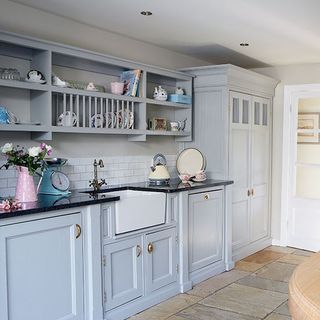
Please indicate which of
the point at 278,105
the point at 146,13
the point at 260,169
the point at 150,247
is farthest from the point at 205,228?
the point at 278,105

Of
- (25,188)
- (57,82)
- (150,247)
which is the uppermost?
(57,82)

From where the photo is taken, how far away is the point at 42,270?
263cm

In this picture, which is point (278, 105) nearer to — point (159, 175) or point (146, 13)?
point (159, 175)

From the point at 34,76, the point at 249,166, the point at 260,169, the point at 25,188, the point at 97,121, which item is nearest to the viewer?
the point at 25,188

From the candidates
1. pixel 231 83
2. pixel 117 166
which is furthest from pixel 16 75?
pixel 231 83

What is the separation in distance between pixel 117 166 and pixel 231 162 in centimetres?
131

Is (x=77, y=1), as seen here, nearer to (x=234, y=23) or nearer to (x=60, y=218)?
(x=234, y=23)

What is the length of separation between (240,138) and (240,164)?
0.29 metres

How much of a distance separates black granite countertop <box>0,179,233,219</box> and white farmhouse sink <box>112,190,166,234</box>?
0.10 meters

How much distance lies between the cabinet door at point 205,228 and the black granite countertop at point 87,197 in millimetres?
127

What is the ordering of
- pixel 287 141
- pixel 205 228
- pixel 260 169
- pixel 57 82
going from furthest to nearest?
pixel 287 141 < pixel 260 169 < pixel 205 228 < pixel 57 82

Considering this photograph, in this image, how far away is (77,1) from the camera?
3072 millimetres

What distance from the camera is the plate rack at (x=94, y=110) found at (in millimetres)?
3387

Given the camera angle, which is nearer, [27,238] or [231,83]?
[27,238]
